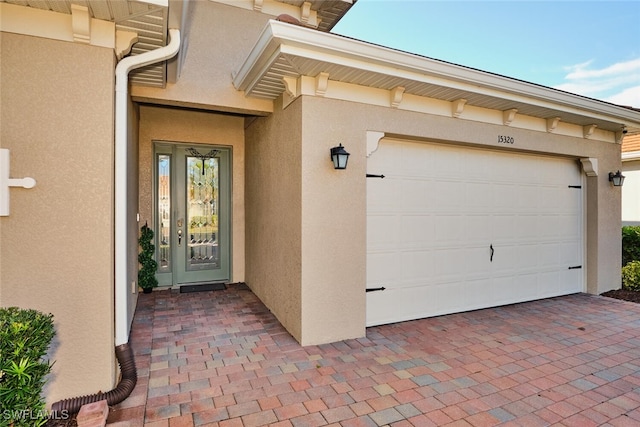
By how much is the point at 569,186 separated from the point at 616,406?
443 centimetres

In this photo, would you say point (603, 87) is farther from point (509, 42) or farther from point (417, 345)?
point (417, 345)

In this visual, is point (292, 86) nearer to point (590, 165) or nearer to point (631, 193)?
point (590, 165)

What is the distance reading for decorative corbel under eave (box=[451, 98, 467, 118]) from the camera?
173 inches

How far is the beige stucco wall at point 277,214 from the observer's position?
12.5 feet

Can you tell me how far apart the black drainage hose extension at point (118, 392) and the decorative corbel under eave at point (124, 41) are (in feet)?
7.92

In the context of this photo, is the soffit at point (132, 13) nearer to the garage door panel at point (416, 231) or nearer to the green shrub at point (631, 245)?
the garage door panel at point (416, 231)

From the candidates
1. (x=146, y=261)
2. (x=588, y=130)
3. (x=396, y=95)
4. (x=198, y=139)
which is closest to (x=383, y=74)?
(x=396, y=95)

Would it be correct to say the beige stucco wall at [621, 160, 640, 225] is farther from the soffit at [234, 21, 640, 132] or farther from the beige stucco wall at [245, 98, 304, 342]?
the beige stucco wall at [245, 98, 304, 342]

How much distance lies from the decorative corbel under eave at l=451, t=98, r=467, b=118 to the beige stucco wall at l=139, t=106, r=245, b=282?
11.9 feet

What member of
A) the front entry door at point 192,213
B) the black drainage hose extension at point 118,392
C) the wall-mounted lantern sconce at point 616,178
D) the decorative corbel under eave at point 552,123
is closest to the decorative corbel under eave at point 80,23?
the black drainage hose extension at point 118,392

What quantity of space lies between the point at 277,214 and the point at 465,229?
2.73 meters

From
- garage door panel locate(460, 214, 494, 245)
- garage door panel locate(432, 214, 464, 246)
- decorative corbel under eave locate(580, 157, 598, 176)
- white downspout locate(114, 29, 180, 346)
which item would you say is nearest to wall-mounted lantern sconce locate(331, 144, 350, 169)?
garage door panel locate(432, 214, 464, 246)

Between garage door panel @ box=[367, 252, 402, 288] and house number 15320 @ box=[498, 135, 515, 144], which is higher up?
house number 15320 @ box=[498, 135, 515, 144]

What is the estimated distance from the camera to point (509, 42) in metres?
10.2
